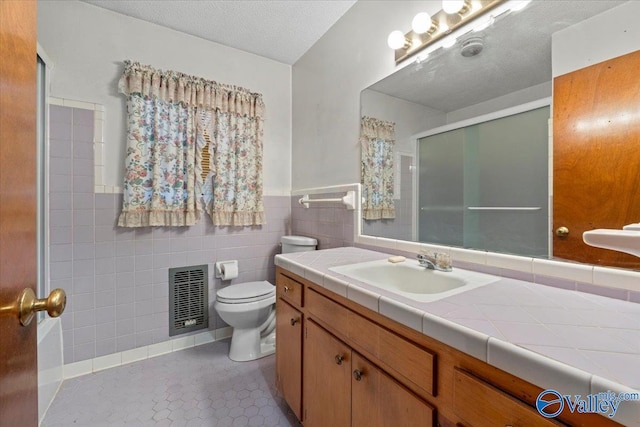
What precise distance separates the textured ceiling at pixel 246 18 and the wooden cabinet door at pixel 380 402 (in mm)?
2125

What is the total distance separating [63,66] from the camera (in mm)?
1770

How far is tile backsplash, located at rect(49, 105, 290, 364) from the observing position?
1.75 metres

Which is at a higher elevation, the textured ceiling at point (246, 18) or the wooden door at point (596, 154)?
the textured ceiling at point (246, 18)

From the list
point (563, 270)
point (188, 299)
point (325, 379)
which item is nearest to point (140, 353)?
point (188, 299)

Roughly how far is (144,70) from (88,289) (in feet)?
5.05

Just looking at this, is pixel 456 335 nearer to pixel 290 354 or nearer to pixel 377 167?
pixel 290 354

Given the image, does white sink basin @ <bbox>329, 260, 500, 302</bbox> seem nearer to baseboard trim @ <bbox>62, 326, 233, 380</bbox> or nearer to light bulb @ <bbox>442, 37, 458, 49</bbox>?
light bulb @ <bbox>442, 37, 458, 49</bbox>

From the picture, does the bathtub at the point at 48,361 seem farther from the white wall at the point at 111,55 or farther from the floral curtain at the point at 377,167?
the floral curtain at the point at 377,167

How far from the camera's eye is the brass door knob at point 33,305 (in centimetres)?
50

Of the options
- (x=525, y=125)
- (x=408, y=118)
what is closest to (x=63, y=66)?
(x=408, y=118)

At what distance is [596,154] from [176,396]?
223cm

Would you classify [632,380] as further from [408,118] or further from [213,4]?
[213,4]

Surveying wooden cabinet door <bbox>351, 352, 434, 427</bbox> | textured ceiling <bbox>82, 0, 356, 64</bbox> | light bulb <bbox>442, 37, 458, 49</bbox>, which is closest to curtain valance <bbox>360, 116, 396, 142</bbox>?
light bulb <bbox>442, 37, 458, 49</bbox>

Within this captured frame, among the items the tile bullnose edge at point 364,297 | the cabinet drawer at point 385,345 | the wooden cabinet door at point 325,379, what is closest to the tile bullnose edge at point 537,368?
the cabinet drawer at point 385,345
